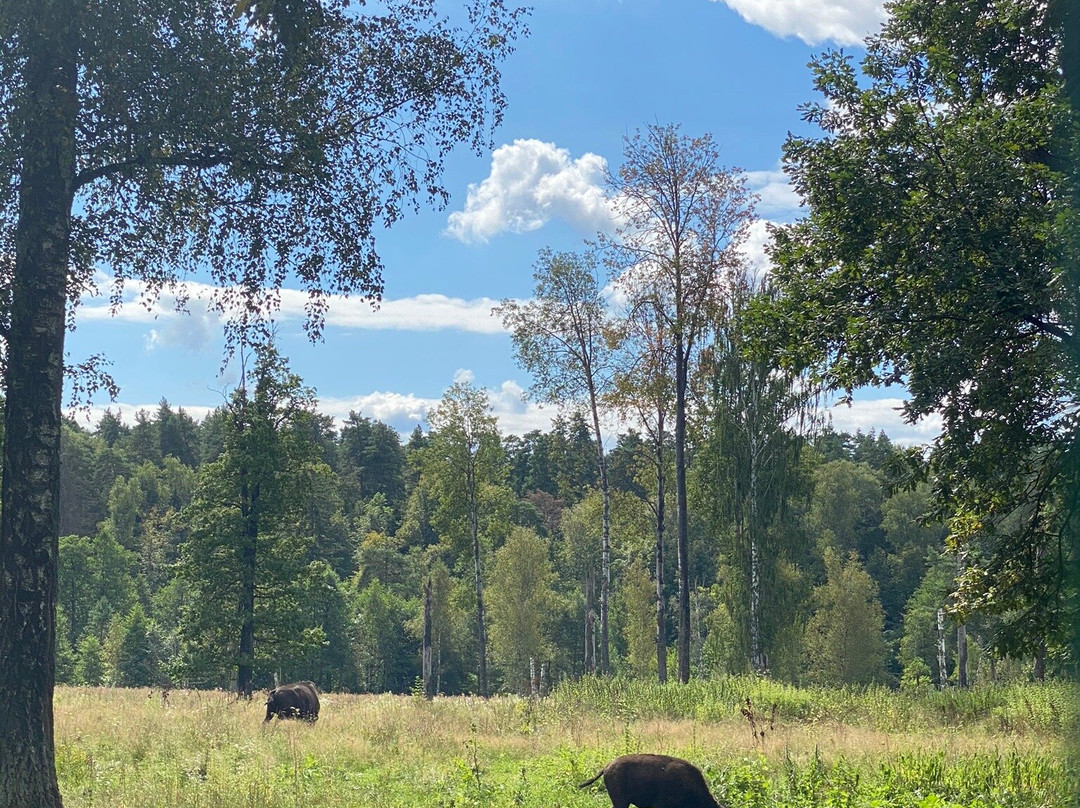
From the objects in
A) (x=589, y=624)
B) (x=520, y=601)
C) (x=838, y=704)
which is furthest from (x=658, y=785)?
(x=589, y=624)

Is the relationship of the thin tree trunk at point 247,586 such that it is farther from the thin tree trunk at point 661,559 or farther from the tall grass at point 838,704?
the thin tree trunk at point 661,559

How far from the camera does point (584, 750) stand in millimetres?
13836

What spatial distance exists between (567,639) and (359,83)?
7011cm

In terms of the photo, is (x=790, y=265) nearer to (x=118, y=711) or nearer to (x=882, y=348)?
(x=882, y=348)

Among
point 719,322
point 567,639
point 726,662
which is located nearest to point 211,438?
point 567,639

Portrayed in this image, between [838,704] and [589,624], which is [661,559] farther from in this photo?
[589,624]

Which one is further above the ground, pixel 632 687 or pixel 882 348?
pixel 882 348

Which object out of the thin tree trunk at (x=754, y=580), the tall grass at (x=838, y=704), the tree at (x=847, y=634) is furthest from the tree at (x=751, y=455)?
the tree at (x=847, y=634)

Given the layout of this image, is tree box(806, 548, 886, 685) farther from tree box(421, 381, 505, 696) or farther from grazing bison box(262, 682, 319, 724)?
grazing bison box(262, 682, 319, 724)

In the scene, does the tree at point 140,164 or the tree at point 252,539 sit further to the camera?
the tree at point 252,539

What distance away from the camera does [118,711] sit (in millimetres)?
18750

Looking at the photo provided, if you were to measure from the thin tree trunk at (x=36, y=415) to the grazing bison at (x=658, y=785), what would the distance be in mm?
5976

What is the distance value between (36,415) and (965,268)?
10.4 meters

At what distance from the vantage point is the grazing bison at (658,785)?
9867mm
